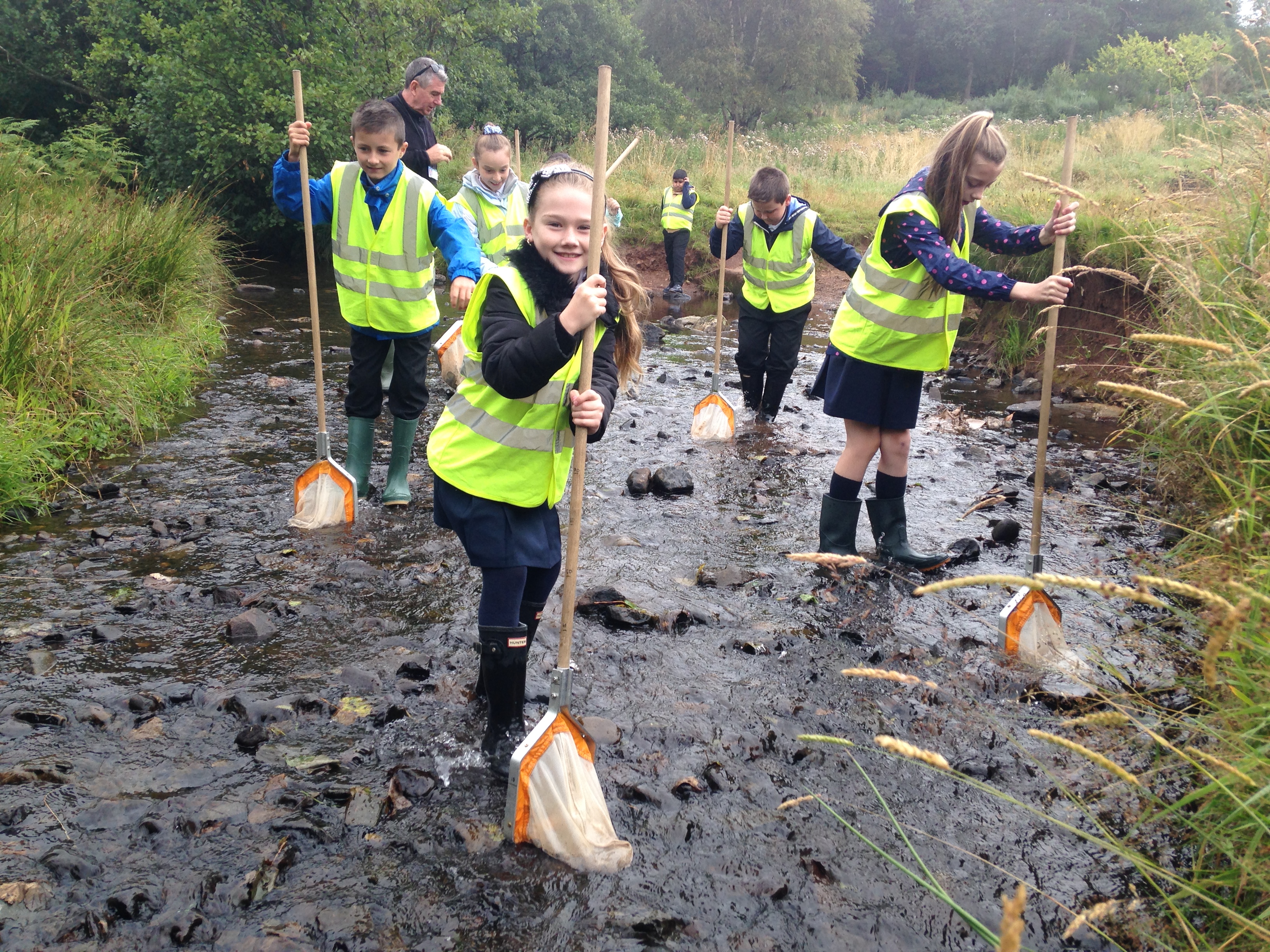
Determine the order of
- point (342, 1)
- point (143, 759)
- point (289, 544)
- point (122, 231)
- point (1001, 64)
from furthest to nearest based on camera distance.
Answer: point (1001, 64)
point (342, 1)
point (122, 231)
point (289, 544)
point (143, 759)

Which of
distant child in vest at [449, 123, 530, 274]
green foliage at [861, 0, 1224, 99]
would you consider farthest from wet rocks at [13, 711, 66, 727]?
green foliage at [861, 0, 1224, 99]

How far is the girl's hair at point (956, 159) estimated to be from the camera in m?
4.38

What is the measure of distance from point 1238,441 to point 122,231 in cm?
946

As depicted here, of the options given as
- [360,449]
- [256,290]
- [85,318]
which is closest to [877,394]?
[360,449]

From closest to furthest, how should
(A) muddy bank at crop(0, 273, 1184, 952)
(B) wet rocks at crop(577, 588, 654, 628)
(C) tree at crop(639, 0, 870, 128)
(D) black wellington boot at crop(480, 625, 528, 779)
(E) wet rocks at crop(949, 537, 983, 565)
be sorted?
(A) muddy bank at crop(0, 273, 1184, 952), (D) black wellington boot at crop(480, 625, 528, 779), (B) wet rocks at crop(577, 588, 654, 628), (E) wet rocks at crop(949, 537, 983, 565), (C) tree at crop(639, 0, 870, 128)

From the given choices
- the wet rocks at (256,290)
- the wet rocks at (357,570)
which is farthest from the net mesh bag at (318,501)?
the wet rocks at (256,290)

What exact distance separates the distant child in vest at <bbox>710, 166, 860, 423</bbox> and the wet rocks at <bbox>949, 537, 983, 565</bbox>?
2.35m

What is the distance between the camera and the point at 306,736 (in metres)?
3.44

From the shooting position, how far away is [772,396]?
334 inches

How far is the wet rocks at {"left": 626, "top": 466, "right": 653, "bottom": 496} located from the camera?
655 centimetres

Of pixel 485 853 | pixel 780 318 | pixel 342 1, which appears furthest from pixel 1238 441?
pixel 342 1

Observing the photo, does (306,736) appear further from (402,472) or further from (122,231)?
(122,231)

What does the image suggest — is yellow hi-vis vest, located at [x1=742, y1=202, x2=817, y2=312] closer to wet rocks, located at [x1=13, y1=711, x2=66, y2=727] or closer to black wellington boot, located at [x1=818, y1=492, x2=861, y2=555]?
black wellington boot, located at [x1=818, y1=492, x2=861, y2=555]

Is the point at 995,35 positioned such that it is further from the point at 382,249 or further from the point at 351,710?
the point at 351,710
